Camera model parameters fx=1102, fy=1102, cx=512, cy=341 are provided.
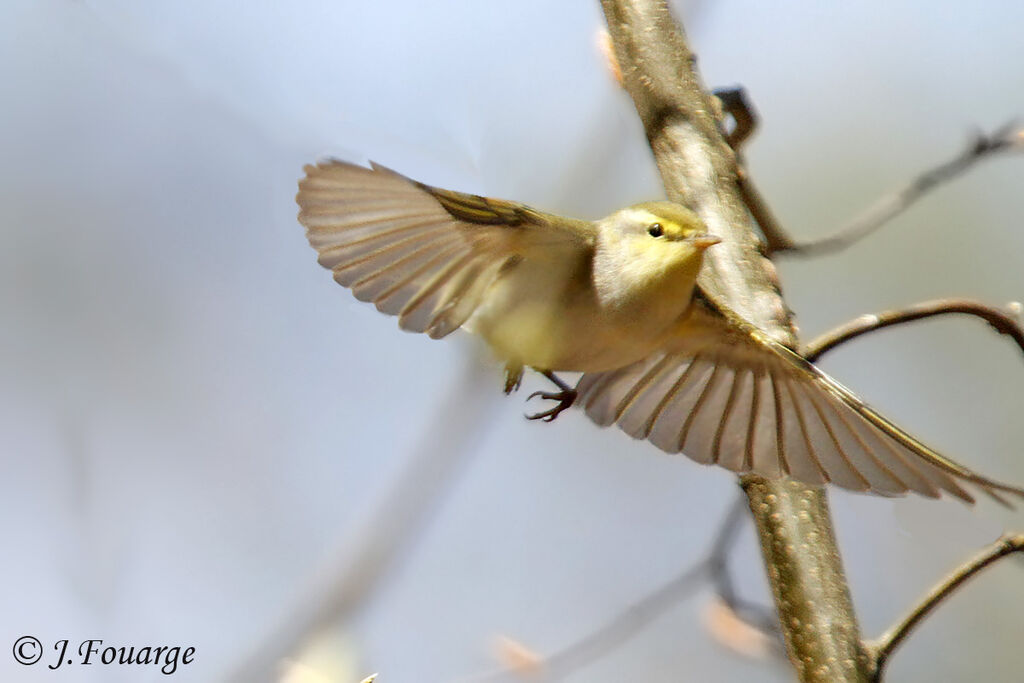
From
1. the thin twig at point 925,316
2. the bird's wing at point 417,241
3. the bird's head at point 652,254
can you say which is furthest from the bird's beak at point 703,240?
the thin twig at point 925,316

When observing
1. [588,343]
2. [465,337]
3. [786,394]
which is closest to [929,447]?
[786,394]

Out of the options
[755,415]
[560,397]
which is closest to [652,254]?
[560,397]

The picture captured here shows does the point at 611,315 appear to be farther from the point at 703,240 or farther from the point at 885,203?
the point at 885,203

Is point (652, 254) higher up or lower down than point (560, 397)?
higher up

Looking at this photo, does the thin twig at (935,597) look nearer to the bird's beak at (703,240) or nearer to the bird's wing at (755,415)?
the bird's wing at (755,415)

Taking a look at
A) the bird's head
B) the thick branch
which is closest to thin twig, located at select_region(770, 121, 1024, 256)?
the thick branch

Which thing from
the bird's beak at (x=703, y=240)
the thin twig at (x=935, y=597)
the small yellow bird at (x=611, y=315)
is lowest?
the thin twig at (x=935, y=597)
